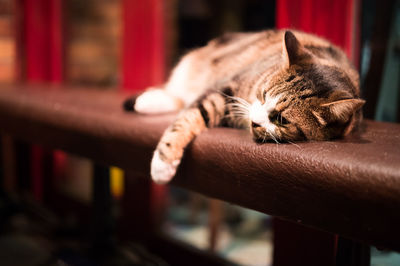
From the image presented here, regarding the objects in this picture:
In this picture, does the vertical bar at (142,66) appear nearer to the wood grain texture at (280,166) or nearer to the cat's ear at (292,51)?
the wood grain texture at (280,166)

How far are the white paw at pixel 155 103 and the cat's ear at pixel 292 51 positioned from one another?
0.40 m

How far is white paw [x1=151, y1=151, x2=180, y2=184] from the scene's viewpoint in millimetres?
Answer: 766

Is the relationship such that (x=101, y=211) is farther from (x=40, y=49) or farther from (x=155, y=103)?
(x=40, y=49)

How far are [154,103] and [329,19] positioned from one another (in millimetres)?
624

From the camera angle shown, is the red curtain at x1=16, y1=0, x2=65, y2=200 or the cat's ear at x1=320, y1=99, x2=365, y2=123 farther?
the red curtain at x1=16, y1=0, x2=65, y2=200

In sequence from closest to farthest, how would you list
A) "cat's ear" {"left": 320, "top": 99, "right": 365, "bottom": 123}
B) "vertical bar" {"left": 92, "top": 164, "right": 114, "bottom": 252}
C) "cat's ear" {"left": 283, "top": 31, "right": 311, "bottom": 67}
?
"cat's ear" {"left": 320, "top": 99, "right": 365, "bottom": 123} → "cat's ear" {"left": 283, "top": 31, "right": 311, "bottom": 67} → "vertical bar" {"left": 92, "top": 164, "right": 114, "bottom": 252}

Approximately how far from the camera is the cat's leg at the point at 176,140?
0.76 m

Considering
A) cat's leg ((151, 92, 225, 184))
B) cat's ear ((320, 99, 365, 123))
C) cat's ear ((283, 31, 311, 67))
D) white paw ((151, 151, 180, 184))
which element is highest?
cat's ear ((283, 31, 311, 67))

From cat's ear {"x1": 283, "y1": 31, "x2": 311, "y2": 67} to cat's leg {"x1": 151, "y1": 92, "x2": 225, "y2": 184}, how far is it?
0.76 ft

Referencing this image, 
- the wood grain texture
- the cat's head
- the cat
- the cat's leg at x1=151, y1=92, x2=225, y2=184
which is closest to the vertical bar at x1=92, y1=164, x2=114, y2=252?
the wood grain texture

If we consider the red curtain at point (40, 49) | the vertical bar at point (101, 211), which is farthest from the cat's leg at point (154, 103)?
the red curtain at point (40, 49)

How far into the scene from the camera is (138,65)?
6.00 feet

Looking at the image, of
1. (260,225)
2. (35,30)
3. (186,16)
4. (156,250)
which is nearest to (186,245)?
(156,250)

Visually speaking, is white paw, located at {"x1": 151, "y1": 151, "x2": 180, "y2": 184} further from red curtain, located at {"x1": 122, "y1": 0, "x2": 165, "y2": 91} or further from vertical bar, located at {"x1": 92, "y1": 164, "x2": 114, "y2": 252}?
red curtain, located at {"x1": 122, "y1": 0, "x2": 165, "y2": 91}
